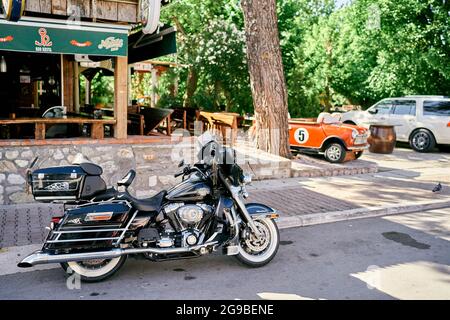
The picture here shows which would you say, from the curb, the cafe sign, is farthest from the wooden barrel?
the cafe sign

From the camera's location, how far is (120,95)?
888 cm

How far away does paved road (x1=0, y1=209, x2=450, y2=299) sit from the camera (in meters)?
4.60

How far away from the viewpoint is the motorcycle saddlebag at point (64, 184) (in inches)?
182

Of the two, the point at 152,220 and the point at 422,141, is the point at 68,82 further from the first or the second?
the point at 422,141

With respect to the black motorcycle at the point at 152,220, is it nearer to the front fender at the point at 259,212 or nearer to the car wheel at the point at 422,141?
the front fender at the point at 259,212

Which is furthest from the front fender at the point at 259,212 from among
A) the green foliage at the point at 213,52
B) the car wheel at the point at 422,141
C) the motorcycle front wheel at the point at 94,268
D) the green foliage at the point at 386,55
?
the green foliage at the point at 213,52

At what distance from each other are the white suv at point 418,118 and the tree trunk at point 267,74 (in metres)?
6.64

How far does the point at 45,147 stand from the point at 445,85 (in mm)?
16678

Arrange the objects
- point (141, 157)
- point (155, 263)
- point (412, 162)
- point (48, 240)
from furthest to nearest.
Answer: point (412, 162) → point (141, 157) → point (155, 263) → point (48, 240)

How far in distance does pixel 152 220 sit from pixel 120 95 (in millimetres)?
4455

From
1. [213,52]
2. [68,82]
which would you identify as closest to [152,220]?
[68,82]

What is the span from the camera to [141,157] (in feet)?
29.6

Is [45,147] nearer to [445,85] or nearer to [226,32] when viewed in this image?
[226,32]

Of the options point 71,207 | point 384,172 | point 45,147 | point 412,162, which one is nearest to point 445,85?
point 412,162
